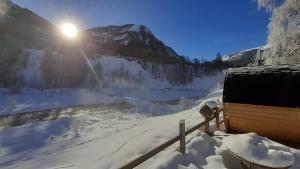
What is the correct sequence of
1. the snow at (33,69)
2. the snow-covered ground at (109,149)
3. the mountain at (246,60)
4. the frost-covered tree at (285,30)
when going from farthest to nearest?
the snow at (33,69) < the mountain at (246,60) < the frost-covered tree at (285,30) < the snow-covered ground at (109,149)

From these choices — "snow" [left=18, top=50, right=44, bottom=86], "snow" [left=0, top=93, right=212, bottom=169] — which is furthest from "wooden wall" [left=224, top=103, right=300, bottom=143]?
"snow" [left=18, top=50, right=44, bottom=86]

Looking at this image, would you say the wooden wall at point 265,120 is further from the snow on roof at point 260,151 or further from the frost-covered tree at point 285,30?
the frost-covered tree at point 285,30

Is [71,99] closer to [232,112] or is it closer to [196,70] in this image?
[232,112]

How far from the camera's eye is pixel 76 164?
7.30 m

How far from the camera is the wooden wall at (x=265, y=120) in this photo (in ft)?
22.5

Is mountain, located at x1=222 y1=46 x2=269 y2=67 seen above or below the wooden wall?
above

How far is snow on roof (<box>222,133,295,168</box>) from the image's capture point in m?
4.25

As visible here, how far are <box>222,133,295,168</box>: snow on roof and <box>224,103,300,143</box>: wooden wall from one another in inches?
96.6

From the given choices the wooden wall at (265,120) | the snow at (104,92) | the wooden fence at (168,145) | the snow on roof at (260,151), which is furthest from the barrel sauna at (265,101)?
the snow at (104,92)

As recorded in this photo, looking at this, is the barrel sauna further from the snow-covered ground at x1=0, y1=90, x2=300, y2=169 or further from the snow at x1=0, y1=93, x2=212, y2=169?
the snow at x1=0, y1=93, x2=212, y2=169

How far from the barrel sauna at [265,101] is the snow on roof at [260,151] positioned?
249 cm

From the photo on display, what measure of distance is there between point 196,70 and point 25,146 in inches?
3626

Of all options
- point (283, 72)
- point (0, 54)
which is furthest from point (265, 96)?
point (0, 54)

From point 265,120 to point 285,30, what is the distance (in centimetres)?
611
